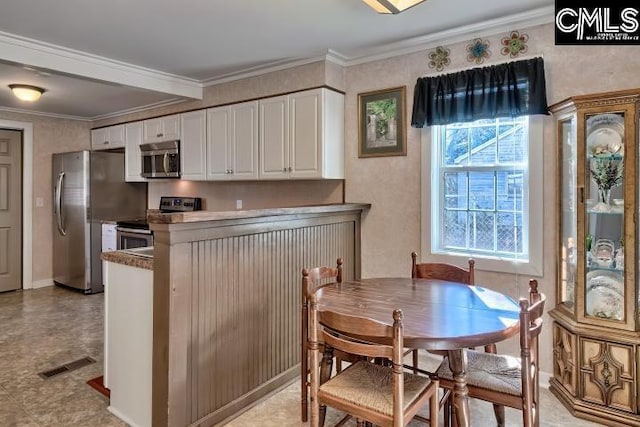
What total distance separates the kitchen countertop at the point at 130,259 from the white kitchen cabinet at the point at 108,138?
3679 millimetres

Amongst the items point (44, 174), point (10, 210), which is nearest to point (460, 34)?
point (44, 174)

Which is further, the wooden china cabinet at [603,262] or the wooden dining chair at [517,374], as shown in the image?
the wooden china cabinet at [603,262]

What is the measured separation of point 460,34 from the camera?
3053 mm

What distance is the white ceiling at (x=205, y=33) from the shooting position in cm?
265

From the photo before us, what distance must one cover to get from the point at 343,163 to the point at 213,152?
1512 millimetres

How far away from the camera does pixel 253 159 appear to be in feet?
13.1

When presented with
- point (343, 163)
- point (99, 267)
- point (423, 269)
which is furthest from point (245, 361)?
point (99, 267)

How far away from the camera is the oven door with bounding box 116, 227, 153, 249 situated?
4953 millimetres

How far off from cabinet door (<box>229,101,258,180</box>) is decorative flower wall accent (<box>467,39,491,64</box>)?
77.9 inches

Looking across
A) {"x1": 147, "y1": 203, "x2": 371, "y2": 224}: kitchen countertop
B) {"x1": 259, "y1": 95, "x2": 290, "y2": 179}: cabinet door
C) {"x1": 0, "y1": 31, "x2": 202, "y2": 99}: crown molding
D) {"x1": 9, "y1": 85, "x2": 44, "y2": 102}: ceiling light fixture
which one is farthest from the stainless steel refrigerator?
{"x1": 147, "y1": 203, "x2": 371, "y2": 224}: kitchen countertop

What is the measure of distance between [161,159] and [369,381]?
162 inches

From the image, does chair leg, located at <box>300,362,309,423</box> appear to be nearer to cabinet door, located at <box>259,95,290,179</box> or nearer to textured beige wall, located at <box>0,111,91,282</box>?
cabinet door, located at <box>259,95,290,179</box>

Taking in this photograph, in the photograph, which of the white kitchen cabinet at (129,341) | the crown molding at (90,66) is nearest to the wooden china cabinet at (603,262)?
the white kitchen cabinet at (129,341)

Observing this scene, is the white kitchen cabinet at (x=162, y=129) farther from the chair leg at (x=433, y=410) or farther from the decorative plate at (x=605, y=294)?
the decorative plate at (x=605, y=294)
